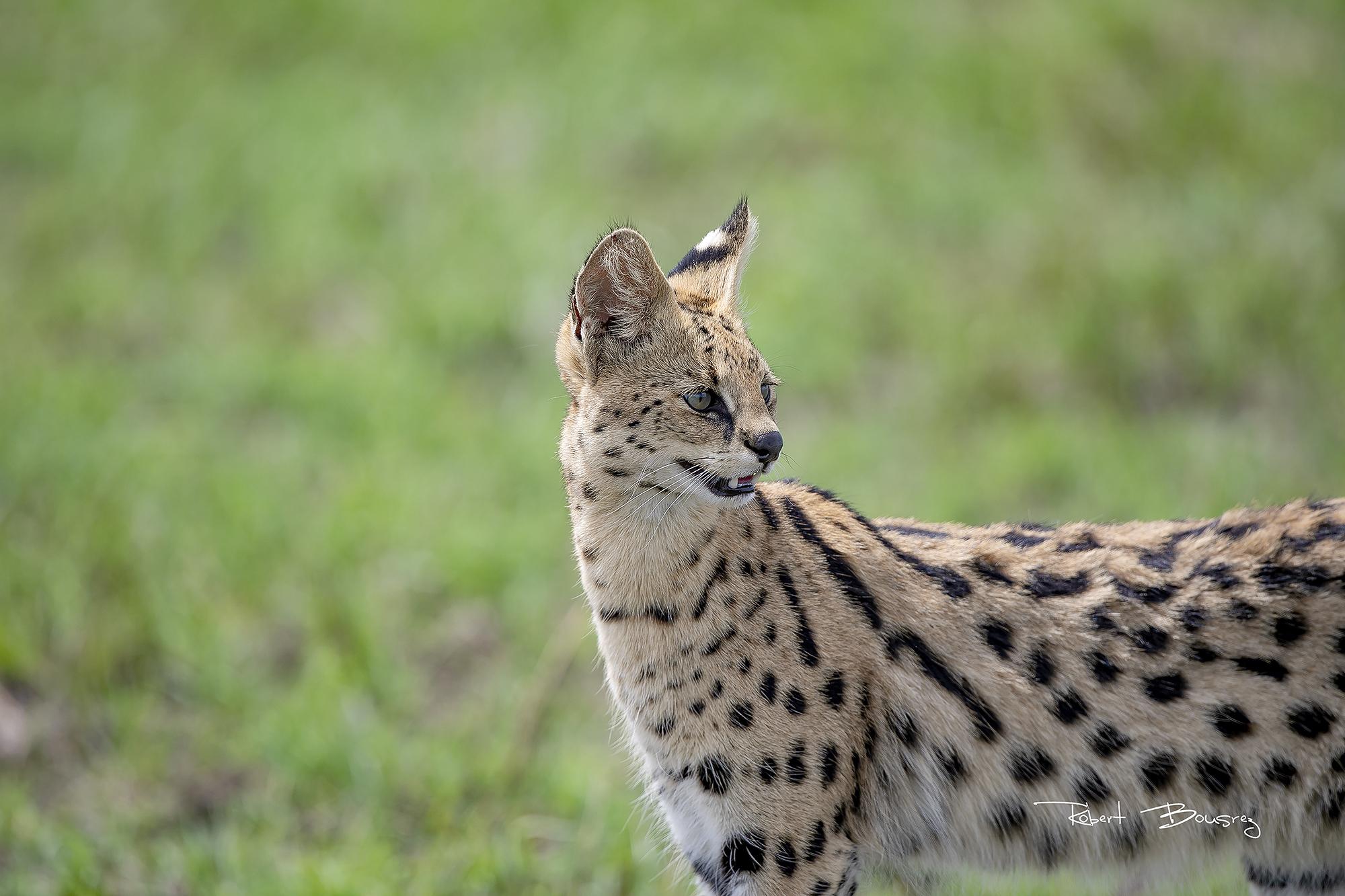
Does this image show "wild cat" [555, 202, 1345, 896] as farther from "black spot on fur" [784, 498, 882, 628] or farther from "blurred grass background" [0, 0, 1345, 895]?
"blurred grass background" [0, 0, 1345, 895]

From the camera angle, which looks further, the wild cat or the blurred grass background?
the blurred grass background

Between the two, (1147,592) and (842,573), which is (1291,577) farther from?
(842,573)

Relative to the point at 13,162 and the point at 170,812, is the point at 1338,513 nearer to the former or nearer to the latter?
the point at 170,812

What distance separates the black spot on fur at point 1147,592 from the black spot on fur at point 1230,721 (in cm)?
34

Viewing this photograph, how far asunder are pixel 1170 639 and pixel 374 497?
4.52 meters

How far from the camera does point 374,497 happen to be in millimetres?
7234

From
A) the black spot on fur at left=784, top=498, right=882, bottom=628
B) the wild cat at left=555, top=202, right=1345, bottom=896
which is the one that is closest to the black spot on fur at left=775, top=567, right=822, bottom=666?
the wild cat at left=555, top=202, right=1345, bottom=896

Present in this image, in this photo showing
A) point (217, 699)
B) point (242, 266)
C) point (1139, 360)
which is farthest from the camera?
point (242, 266)

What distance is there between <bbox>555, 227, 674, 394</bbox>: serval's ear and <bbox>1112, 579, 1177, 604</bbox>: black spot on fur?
1.57 metres

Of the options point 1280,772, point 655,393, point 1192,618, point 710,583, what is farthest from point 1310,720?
point 655,393

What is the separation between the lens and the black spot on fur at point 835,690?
13.0ft

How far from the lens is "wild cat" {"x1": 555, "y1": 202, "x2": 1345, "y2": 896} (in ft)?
12.6

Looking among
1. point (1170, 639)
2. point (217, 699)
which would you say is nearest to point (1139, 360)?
point (1170, 639)
